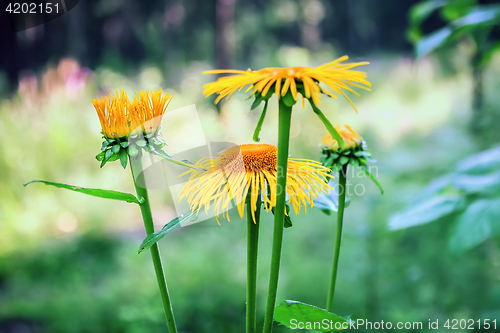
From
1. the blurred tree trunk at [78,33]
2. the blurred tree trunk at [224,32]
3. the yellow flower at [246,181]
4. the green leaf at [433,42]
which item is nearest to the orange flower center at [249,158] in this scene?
the yellow flower at [246,181]

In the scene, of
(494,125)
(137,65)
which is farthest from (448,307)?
(137,65)

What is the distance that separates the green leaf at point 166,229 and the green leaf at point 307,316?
0.30 ft

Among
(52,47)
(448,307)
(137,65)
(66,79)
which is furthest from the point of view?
(137,65)

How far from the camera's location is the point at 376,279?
123 centimetres

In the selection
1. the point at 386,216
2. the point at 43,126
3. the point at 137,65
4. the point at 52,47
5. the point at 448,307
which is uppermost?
the point at 137,65

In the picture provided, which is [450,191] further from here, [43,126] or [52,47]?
[52,47]

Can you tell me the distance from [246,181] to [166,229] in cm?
7

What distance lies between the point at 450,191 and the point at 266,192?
28.9 inches

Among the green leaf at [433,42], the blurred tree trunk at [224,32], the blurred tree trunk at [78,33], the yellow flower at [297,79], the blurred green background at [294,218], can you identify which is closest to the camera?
the yellow flower at [297,79]

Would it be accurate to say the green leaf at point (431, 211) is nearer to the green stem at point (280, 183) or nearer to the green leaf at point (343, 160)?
the green leaf at point (343, 160)

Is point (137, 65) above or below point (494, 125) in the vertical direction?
above

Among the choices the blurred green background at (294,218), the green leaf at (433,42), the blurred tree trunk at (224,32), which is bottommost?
the blurred green background at (294,218)

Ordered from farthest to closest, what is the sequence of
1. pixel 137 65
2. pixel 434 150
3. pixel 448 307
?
1. pixel 137 65
2. pixel 434 150
3. pixel 448 307

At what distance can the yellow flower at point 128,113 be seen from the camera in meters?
0.25
